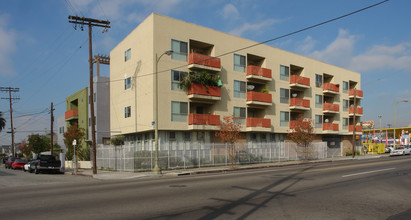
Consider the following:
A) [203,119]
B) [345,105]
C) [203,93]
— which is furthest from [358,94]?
[203,119]

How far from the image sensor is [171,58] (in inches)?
1175

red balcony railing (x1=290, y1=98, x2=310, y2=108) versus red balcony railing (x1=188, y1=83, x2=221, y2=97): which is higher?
red balcony railing (x1=188, y1=83, x2=221, y2=97)

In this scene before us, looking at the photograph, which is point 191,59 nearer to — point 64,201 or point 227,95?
point 227,95

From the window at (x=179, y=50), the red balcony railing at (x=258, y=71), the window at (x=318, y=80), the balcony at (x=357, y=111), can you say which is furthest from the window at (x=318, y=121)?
the window at (x=179, y=50)

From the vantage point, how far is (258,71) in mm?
35781

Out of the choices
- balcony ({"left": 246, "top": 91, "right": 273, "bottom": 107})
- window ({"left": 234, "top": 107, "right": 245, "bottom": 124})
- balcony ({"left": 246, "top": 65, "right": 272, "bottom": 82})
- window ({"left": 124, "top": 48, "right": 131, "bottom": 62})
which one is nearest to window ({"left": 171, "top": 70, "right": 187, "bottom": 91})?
window ({"left": 124, "top": 48, "right": 131, "bottom": 62})

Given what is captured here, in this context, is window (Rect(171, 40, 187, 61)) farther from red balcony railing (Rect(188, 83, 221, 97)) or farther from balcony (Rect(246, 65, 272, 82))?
balcony (Rect(246, 65, 272, 82))

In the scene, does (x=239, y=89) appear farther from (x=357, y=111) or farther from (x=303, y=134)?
(x=357, y=111)

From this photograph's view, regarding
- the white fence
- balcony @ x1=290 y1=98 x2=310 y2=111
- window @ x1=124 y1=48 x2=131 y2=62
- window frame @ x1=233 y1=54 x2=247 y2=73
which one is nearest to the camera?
the white fence

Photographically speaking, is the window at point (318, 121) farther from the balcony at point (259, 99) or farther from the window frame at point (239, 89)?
the window frame at point (239, 89)

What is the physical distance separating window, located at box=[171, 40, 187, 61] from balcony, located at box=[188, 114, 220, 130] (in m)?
5.79

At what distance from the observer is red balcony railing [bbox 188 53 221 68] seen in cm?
3013

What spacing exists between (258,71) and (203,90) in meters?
8.65

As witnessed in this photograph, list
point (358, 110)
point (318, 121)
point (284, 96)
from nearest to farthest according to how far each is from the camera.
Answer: point (284, 96)
point (318, 121)
point (358, 110)
